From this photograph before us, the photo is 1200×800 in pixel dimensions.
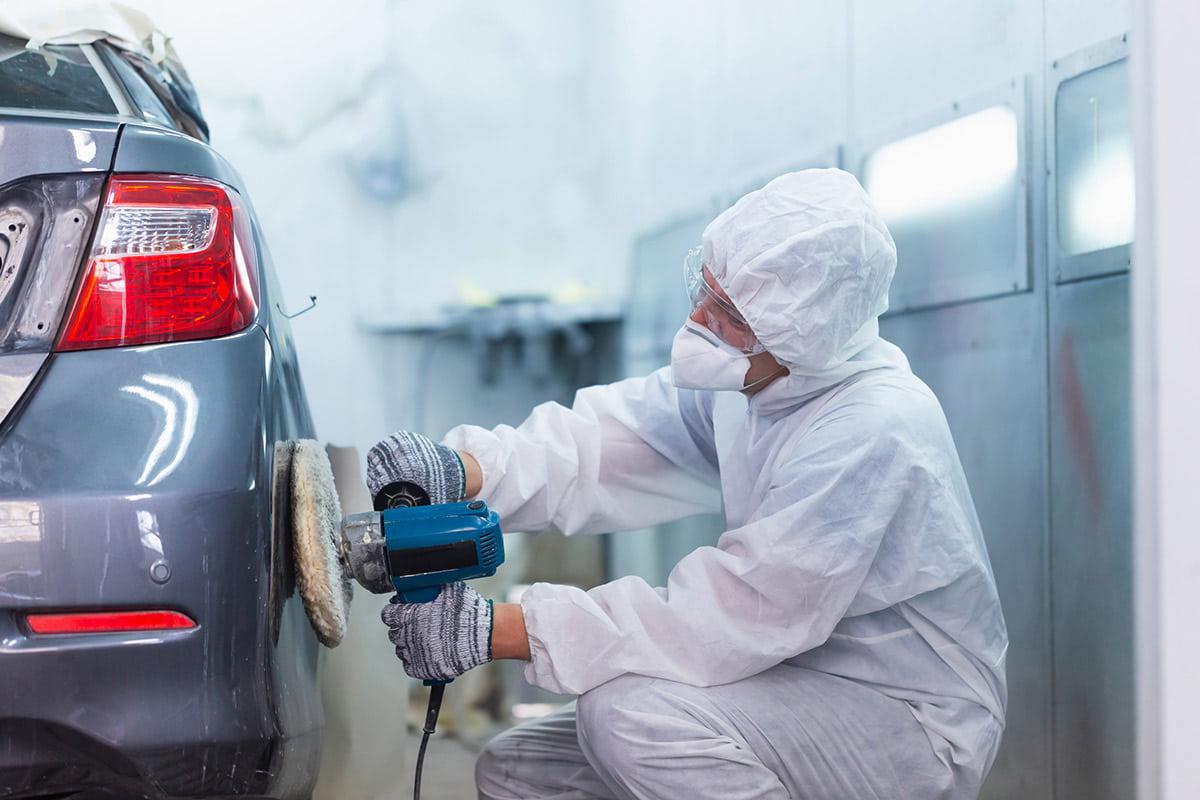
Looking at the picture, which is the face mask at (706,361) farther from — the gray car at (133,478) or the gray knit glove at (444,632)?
the gray car at (133,478)

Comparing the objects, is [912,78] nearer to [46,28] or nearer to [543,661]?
[543,661]

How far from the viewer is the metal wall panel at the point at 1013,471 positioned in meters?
2.04

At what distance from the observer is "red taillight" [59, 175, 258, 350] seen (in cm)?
130

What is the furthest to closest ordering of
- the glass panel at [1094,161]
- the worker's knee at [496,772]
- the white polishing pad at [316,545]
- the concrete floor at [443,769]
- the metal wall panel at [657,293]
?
1. the metal wall panel at [657,293]
2. the concrete floor at [443,769]
3. the worker's knee at [496,772]
4. the glass panel at [1094,161]
5. the white polishing pad at [316,545]

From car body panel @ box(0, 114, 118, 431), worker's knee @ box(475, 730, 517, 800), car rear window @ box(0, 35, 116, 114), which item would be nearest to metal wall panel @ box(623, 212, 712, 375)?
worker's knee @ box(475, 730, 517, 800)

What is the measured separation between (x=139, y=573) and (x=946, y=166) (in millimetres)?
1726

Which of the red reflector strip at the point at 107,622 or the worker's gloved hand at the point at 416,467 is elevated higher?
the worker's gloved hand at the point at 416,467

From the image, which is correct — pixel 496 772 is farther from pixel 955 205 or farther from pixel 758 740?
pixel 955 205

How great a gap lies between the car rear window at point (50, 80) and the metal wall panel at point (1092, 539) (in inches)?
62.5

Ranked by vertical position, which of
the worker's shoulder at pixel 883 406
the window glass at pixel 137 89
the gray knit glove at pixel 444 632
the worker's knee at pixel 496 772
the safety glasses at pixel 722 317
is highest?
the window glass at pixel 137 89

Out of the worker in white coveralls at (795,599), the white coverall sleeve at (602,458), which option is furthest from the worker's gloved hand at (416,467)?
the white coverall sleeve at (602,458)

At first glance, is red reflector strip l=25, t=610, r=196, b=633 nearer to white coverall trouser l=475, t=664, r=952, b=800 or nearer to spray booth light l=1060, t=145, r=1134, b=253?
white coverall trouser l=475, t=664, r=952, b=800

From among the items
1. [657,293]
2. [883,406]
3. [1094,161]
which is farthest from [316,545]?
[657,293]

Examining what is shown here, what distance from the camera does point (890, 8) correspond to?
95.9 inches
